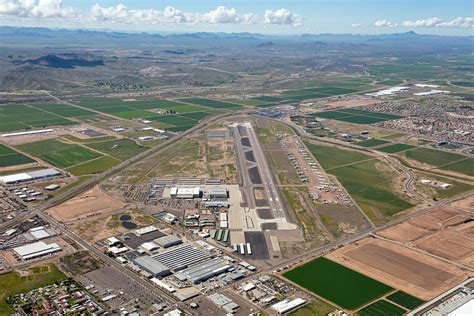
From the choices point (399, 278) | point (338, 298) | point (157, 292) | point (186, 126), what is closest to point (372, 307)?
point (338, 298)

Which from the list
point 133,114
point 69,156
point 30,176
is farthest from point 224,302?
point 133,114

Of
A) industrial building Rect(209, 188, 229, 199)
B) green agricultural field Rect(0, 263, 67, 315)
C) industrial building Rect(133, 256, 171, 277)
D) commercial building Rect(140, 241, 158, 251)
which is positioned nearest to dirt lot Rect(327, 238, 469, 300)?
industrial building Rect(133, 256, 171, 277)

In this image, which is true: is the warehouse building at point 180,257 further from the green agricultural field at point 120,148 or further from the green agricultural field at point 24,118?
the green agricultural field at point 24,118

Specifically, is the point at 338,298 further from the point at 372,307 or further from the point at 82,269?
the point at 82,269

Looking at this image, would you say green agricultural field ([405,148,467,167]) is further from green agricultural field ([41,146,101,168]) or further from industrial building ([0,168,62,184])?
industrial building ([0,168,62,184])

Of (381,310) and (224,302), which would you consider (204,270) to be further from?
(381,310)

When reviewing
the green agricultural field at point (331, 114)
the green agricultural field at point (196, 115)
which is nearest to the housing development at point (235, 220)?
the green agricultural field at point (196, 115)

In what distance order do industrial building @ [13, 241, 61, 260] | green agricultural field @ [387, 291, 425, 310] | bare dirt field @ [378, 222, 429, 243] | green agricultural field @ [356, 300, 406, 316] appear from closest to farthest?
green agricultural field @ [356, 300, 406, 316] → green agricultural field @ [387, 291, 425, 310] → industrial building @ [13, 241, 61, 260] → bare dirt field @ [378, 222, 429, 243]
